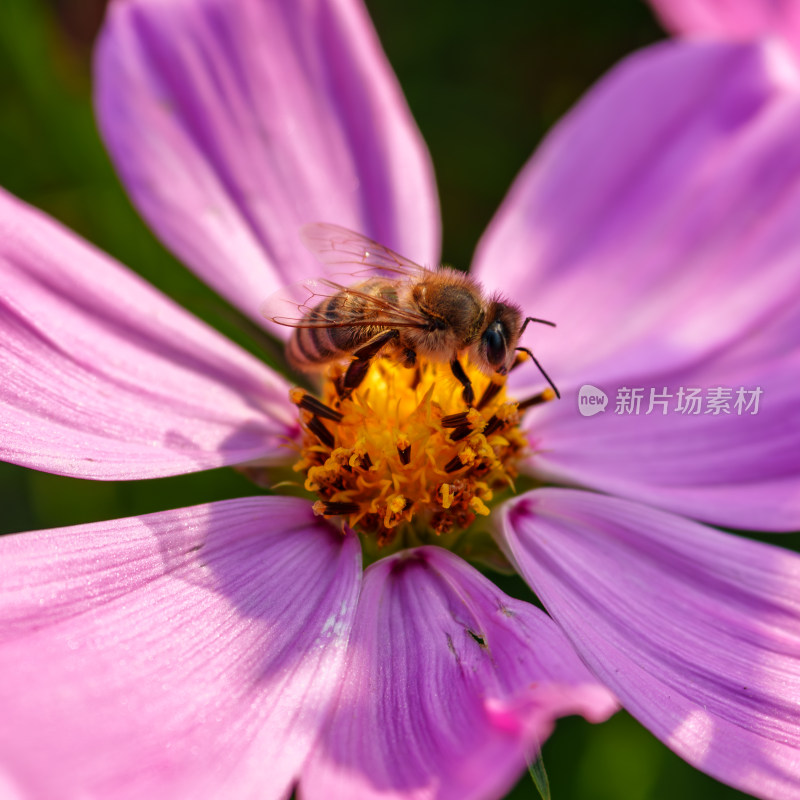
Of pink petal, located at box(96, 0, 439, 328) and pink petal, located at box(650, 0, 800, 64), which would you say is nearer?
pink petal, located at box(96, 0, 439, 328)

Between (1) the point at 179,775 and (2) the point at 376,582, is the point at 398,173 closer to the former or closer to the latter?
(2) the point at 376,582

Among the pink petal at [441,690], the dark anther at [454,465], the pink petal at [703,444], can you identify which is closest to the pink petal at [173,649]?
the pink petal at [441,690]

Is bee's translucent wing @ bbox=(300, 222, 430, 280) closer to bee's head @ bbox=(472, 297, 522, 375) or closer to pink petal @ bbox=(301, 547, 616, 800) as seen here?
bee's head @ bbox=(472, 297, 522, 375)

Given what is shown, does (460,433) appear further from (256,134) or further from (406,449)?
(256,134)

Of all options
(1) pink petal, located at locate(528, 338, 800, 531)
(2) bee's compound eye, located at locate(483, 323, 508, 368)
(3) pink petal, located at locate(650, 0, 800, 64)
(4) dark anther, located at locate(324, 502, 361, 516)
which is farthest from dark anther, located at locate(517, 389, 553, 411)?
(3) pink petal, located at locate(650, 0, 800, 64)

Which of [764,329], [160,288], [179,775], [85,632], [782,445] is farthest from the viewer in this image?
[160,288]

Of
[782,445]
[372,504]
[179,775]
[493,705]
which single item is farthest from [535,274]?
[179,775]
